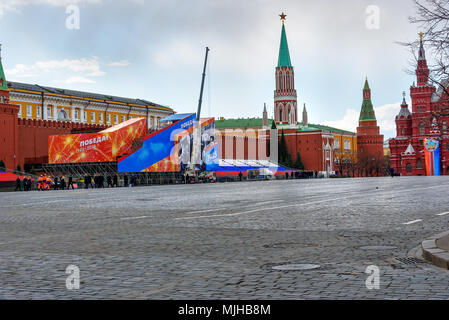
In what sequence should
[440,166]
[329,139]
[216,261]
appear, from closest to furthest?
[216,261] → [440,166] → [329,139]

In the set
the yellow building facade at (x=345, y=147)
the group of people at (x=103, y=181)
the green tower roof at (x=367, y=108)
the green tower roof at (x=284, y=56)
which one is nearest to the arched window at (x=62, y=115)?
the group of people at (x=103, y=181)

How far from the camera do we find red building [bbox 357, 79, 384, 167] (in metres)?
144

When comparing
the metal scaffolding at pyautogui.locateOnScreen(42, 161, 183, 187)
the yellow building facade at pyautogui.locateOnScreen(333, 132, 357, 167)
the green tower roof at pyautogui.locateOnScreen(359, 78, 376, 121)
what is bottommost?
the metal scaffolding at pyautogui.locateOnScreen(42, 161, 183, 187)

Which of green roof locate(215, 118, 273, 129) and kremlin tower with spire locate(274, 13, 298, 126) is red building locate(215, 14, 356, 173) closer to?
kremlin tower with spire locate(274, 13, 298, 126)

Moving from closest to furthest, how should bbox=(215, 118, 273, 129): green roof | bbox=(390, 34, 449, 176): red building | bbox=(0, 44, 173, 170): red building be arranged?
bbox=(0, 44, 173, 170): red building < bbox=(390, 34, 449, 176): red building < bbox=(215, 118, 273, 129): green roof

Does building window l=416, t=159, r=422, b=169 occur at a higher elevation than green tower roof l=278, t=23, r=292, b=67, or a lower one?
lower

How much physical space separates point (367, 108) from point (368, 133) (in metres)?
6.94

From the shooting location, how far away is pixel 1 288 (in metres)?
5.82

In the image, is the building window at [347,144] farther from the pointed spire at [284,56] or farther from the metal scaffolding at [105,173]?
the metal scaffolding at [105,173]

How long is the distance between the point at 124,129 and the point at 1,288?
54.8 meters

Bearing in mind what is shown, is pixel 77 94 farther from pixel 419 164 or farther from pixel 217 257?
pixel 217 257

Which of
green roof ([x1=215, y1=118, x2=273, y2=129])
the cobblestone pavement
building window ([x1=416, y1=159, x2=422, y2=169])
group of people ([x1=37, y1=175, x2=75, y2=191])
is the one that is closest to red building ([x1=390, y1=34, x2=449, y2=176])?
building window ([x1=416, y1=159, x2=422, y2=169])
